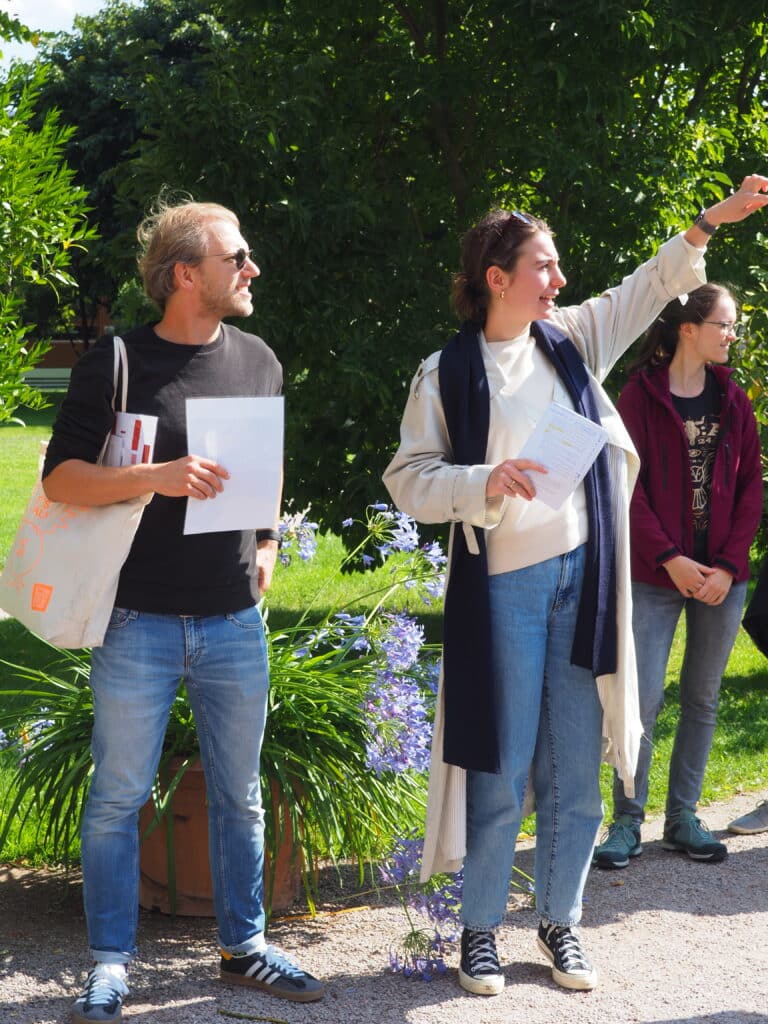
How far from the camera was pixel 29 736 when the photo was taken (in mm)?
3939

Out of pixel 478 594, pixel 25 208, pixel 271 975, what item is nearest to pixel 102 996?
pixel 271 975

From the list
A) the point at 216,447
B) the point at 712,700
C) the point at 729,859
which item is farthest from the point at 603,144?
the point at 216,447

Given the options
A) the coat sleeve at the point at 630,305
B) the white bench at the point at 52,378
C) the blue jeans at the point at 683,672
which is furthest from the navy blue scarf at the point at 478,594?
the white bench at the point at 52,378

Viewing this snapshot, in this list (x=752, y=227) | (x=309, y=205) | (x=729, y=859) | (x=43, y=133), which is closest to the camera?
(x=43, y=133)

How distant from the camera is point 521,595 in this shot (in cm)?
334

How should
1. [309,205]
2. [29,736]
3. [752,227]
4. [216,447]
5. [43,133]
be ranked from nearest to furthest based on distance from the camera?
[216,447] → [43,133] → [29,736] → [309,205] → [752,227]

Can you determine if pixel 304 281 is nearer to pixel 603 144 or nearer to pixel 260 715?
pixel 603 144

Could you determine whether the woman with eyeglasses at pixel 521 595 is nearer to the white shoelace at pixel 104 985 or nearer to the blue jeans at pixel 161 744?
the blue jeans at pixel 161 744

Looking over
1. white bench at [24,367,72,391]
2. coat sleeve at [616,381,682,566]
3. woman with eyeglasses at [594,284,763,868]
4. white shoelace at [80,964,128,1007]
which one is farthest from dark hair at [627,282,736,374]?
white bench at [24,367,72,391]

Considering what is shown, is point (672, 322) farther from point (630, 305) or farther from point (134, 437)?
point (134, 437)

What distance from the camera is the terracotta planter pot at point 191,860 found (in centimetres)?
380

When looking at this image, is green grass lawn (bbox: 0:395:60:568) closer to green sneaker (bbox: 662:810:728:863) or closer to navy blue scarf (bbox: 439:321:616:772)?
green sneaker (bbox: 662:810:728:863)

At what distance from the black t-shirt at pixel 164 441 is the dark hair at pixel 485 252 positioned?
654 millimetres

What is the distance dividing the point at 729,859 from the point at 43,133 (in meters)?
3.35
